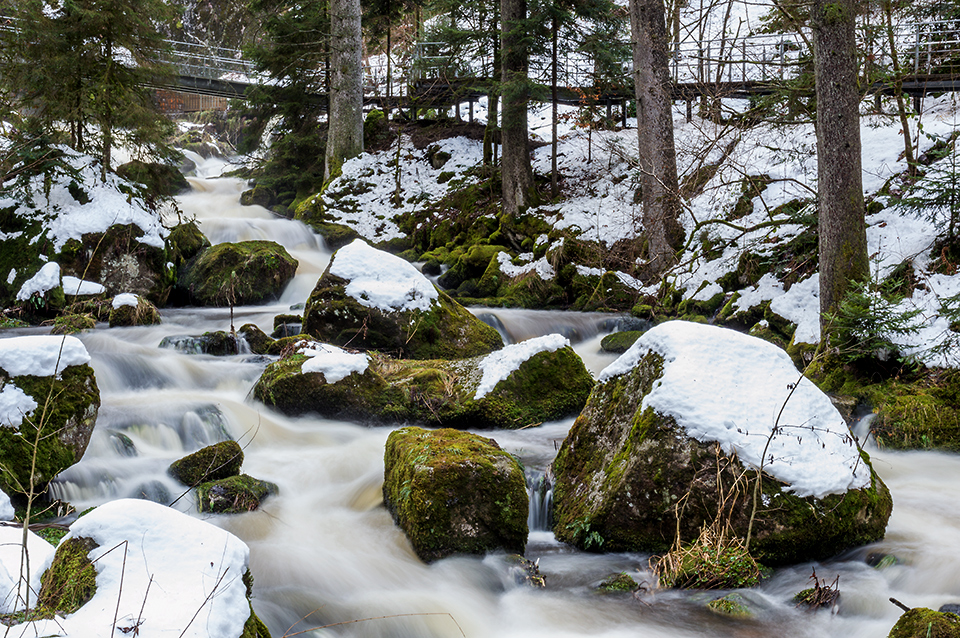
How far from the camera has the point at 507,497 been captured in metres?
4.51

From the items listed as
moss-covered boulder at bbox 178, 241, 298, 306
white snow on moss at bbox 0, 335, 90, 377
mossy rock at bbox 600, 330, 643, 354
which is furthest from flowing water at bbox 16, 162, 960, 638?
moss-covered boulder at bbox 178, 241, 298, 306

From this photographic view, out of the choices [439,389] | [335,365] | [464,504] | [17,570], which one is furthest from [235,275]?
[17,570]

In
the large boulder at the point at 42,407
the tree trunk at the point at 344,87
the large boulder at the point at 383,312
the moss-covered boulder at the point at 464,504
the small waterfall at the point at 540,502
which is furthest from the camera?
the tree trunk at the point at 344,87

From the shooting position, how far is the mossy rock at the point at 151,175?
13.4 m

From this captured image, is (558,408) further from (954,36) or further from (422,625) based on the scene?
(954,36)

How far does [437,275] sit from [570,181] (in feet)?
14.1

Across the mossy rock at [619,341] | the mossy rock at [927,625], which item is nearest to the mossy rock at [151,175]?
the mossy rock at [619,341]

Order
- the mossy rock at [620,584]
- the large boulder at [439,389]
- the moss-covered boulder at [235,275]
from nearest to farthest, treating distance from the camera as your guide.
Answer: the mossy rock at [620,584] < the large boulder at [439,389] < the moss-covered boulder at [235,275]

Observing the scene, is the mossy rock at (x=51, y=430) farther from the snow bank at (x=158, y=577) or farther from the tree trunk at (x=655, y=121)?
the tree trunk at (x=655, y=121)

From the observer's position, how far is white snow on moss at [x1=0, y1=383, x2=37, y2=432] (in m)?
4.57

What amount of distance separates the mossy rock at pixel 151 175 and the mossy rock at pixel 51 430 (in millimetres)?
9484

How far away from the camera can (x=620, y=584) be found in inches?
165

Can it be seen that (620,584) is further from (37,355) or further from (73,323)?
(73,323)

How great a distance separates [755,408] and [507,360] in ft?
10.2
